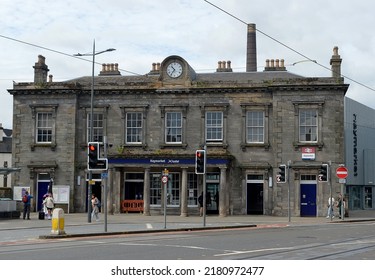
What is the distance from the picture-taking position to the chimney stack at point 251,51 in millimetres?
60963

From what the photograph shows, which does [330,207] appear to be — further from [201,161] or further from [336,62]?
[201,161]

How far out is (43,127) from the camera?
4641 centimetres

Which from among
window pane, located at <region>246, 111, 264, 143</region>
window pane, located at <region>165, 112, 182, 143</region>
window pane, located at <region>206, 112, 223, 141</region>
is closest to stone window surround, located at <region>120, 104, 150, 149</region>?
window pane, located at <region>165, 112, 182, 143</region>

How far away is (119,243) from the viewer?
21047mm

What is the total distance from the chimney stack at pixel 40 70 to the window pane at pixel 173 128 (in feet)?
37.5

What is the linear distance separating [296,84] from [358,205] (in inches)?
855

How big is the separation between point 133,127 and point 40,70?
32.6 feet

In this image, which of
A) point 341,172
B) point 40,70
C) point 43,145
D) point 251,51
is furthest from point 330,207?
point 251,51

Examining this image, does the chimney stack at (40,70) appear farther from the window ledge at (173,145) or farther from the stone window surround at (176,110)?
the window ledge at (173,145)

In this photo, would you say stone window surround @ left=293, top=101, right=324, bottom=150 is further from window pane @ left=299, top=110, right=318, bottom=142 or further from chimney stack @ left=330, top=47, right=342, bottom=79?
chimney stack @ left=330, top=47, right=342, bottom=79

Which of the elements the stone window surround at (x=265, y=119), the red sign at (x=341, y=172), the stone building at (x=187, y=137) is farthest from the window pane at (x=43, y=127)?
the red sign at (x=341, y=172)

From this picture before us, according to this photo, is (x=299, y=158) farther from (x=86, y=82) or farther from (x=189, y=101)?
(x=86, y=82)

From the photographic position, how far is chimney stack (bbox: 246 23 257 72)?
200 ft
